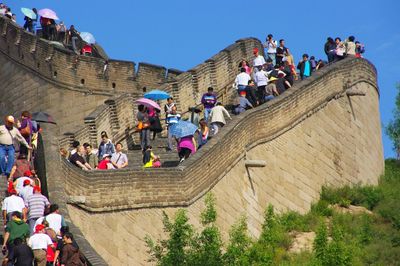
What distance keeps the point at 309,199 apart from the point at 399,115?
62.4 feet

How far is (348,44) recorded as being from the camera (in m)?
52.3

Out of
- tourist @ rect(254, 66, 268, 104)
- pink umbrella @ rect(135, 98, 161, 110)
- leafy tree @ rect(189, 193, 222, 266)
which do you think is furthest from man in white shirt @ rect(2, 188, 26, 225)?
tourist @ rect(254, 66, 268, 104)

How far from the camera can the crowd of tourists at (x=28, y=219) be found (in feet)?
102

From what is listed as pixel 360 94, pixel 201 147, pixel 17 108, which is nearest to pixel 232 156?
pixel 201 147

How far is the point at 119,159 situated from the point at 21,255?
9.51 metres

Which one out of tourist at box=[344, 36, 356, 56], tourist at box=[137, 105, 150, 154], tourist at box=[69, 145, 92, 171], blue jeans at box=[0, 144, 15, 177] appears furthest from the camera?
tourist at box=[344, 36, 356, 56]

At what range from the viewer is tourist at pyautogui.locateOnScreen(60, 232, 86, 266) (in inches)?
1233

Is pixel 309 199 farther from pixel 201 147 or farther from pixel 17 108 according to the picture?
pixel 17 108

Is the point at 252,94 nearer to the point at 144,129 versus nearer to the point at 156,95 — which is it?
the point at 156,95

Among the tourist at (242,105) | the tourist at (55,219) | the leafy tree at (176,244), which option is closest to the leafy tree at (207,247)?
the leafy tree at (176,244)

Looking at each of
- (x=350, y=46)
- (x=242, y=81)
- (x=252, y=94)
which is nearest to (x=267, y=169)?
(x=252, y=94)

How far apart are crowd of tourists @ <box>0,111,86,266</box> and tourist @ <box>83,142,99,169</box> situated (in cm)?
370

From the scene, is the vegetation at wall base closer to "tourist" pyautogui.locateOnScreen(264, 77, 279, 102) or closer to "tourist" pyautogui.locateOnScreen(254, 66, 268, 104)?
"tourist" pyautogui.locateOnScreen(264, 77, 279, 102)

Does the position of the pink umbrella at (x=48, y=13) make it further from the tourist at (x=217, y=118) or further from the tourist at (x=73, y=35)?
the tourist at (x=217, y=118)
